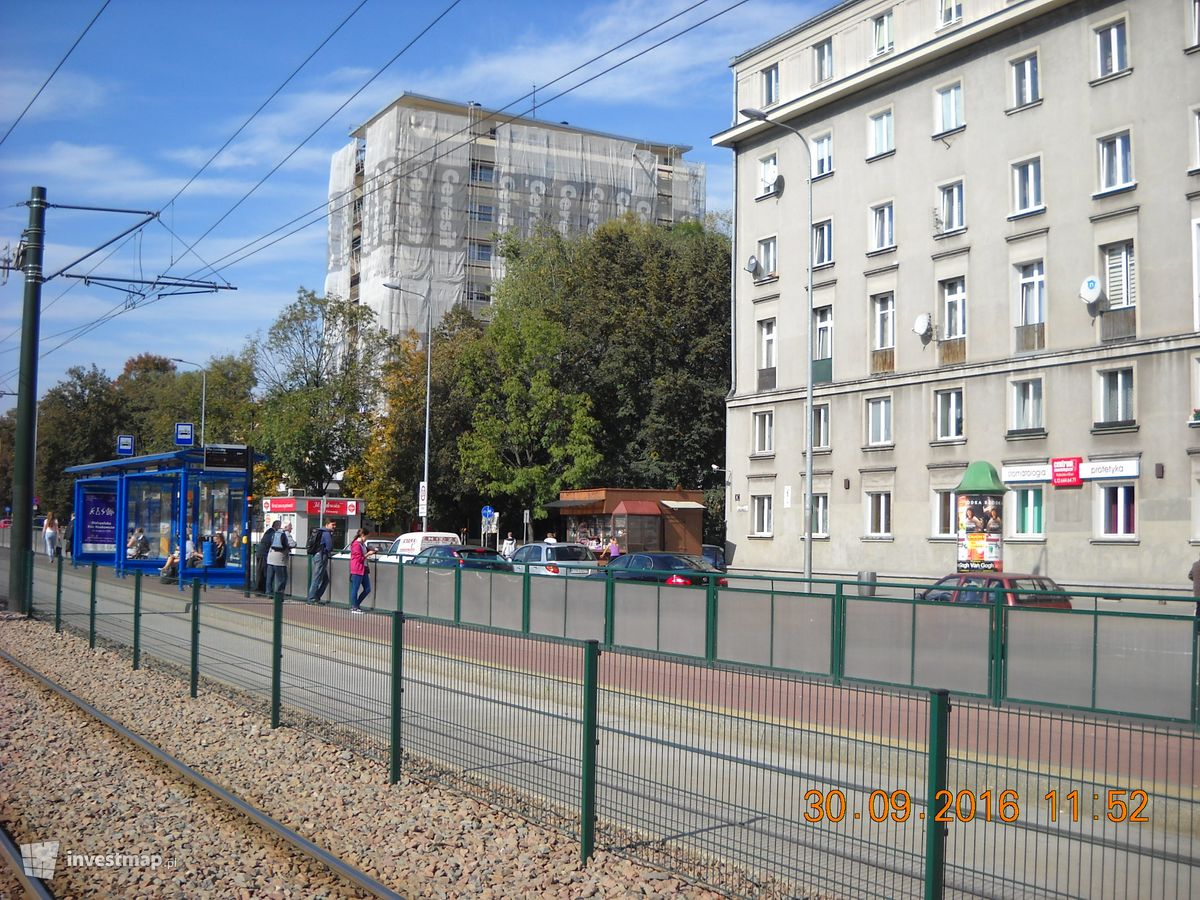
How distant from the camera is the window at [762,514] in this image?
41.8 metres

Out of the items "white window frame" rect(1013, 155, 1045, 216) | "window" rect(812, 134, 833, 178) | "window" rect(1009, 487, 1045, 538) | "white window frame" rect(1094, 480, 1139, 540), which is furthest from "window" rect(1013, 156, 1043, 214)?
"white window frame" rect(1094, 480, 1139, 540)

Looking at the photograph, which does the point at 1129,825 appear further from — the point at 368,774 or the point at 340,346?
the point at 340,346

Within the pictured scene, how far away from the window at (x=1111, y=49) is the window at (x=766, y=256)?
1313 cm

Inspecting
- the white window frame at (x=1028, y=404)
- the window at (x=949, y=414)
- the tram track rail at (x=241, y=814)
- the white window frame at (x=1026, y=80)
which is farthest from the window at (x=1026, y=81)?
the tram track rail at (x=241, y=814)

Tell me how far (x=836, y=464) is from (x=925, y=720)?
34263 mm

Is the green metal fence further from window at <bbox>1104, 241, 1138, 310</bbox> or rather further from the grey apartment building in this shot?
window at <bbox>1104, 241, 1138, 310</bbox>

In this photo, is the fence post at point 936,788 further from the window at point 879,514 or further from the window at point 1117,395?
the window at point 879,514

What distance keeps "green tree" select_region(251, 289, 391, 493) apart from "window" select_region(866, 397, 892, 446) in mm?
29238

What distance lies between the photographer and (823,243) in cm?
4022

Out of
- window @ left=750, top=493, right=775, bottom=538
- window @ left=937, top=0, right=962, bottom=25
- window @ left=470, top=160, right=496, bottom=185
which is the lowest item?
window @ left=750, top=493, right=775, bottom=538

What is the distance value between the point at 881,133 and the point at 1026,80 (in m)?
5.46

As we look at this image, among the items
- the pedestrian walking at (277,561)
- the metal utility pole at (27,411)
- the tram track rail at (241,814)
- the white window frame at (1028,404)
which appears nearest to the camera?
the tram track rail at (241,814)

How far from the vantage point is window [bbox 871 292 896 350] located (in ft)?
124
